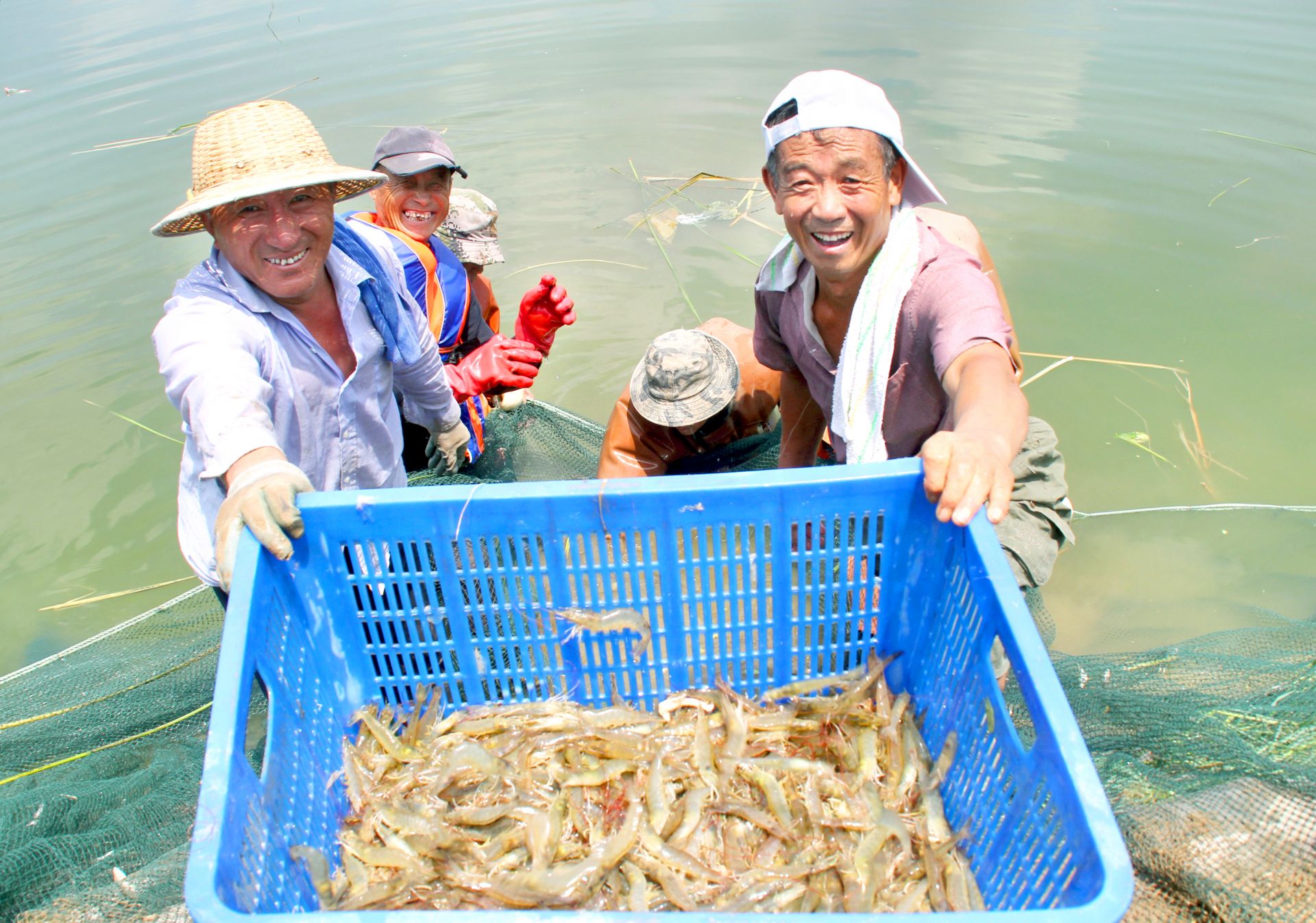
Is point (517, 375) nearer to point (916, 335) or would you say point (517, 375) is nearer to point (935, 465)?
point (916, 335)

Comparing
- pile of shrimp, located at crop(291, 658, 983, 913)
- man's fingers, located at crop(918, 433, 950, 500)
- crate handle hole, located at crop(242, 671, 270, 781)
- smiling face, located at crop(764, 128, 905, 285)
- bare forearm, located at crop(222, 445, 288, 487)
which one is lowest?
crate handle hole, located at crop(242, 671, 270, 781)

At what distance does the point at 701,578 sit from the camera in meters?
2.24

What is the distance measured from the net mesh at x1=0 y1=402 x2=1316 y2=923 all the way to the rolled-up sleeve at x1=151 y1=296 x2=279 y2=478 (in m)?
1.21

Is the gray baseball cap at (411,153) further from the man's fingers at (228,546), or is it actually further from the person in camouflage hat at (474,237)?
the man's fingers at (228,546)

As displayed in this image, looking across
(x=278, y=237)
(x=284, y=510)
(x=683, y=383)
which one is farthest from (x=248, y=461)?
(x=683, y=383)

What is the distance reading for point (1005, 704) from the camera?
1.89m

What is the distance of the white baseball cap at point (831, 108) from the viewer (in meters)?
2.42

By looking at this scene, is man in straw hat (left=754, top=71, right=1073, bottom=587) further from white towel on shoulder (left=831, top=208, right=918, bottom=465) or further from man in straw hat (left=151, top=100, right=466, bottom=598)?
man in straw hat (left=151, top=100, right=466, bottom=598)

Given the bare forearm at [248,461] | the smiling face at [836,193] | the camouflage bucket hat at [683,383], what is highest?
the smiling face at [836,193]

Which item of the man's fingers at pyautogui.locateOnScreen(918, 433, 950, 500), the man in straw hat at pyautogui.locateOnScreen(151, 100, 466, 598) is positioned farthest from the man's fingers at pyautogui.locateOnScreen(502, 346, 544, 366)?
the man's fingers at pyautogui.locateOnScreen(918, 433, 950, 500)

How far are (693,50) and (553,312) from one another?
28.2 feet

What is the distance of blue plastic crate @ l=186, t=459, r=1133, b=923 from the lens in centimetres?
169

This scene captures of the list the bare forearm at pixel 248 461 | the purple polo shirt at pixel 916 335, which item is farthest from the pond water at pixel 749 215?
the bare forearm at pixel 248 461

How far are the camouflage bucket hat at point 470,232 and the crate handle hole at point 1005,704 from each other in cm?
342
